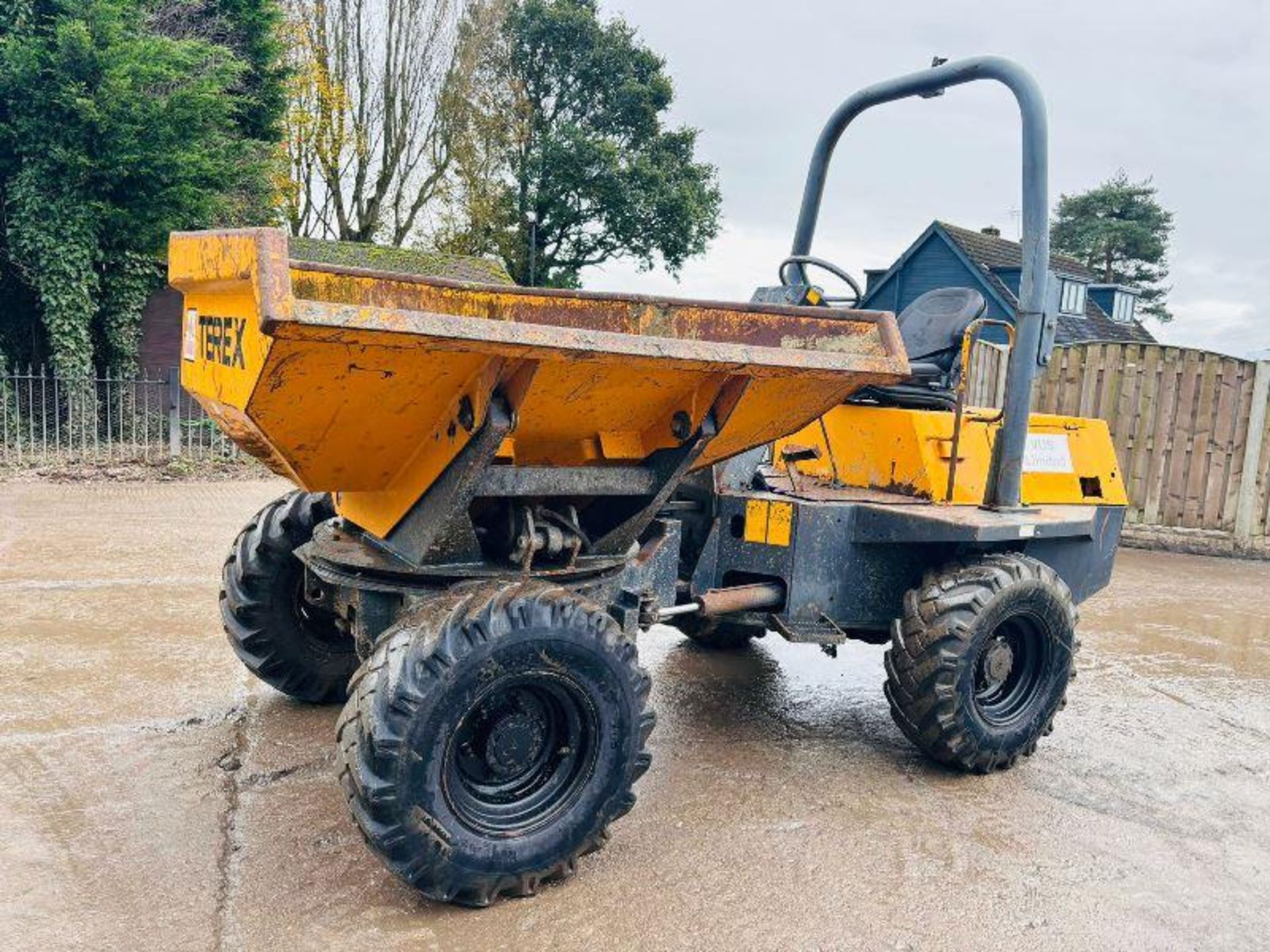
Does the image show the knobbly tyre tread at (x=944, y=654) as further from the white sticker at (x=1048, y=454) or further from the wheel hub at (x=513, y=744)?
the wheel hub at (x=513, y=744)

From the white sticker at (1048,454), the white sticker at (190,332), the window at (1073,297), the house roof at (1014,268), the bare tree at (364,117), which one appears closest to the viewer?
the white sticker at (190,332)

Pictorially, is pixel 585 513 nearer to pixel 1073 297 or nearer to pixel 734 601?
pixel 734 601

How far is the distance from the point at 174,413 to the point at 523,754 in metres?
10.2

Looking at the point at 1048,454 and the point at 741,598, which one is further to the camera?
the point at 1048,454

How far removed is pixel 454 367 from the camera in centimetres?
278

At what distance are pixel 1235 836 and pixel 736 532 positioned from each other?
204 cm

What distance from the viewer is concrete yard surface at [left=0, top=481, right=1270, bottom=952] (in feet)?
9.27

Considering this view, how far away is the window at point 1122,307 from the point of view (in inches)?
1138

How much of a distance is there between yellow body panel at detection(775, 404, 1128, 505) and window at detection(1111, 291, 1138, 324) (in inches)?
1051

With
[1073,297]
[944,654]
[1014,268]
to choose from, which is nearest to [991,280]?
[1014,268]

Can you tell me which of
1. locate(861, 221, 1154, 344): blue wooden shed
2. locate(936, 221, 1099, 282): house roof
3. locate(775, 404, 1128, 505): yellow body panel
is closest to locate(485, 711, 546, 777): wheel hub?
locate(775, 404, 1128, 505): yellow body panel

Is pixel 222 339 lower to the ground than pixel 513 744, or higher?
higher

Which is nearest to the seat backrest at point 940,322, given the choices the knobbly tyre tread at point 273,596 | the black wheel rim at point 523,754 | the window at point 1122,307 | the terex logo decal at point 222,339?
the black wheel rim at point 523,754

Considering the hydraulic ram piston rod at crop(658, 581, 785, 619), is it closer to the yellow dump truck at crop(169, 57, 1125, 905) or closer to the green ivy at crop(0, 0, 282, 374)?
the yellow dump truck at crop(169, 57, 1125, 905)
